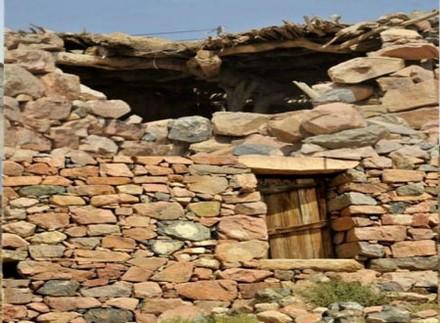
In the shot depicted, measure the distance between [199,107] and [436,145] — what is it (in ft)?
12.6

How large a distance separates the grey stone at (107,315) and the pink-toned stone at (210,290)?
546 millimetres

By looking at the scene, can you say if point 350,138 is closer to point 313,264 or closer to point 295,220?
point 295,220

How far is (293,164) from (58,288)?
2.63m

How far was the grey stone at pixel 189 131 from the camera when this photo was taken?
7.85 metres

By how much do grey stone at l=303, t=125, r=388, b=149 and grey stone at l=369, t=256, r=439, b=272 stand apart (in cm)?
124

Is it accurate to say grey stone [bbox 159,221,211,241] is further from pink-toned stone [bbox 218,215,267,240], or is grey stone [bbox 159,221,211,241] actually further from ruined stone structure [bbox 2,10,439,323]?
pink-toned stone [bbox 218,215,267,240]

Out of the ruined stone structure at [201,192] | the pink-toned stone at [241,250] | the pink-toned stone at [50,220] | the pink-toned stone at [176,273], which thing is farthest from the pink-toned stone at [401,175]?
the pink-toned stone at [50,220]

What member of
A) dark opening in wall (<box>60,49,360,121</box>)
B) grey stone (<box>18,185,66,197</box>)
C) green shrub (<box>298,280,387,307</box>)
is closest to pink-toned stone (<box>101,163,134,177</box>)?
grey stone (<box>18,185,66,197</box>)

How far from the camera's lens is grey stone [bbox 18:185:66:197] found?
272 inches

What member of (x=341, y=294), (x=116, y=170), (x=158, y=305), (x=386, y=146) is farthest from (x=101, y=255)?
(x=386, y=146)

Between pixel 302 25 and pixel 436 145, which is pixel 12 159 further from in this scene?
pixel 436 145

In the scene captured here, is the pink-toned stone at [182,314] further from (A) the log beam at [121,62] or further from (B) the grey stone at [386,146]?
(A) the log beam at [121,62]

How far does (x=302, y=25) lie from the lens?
8734 millimetres

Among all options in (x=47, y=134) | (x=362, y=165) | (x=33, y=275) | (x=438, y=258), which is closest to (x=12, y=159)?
(x=47, y=134)
